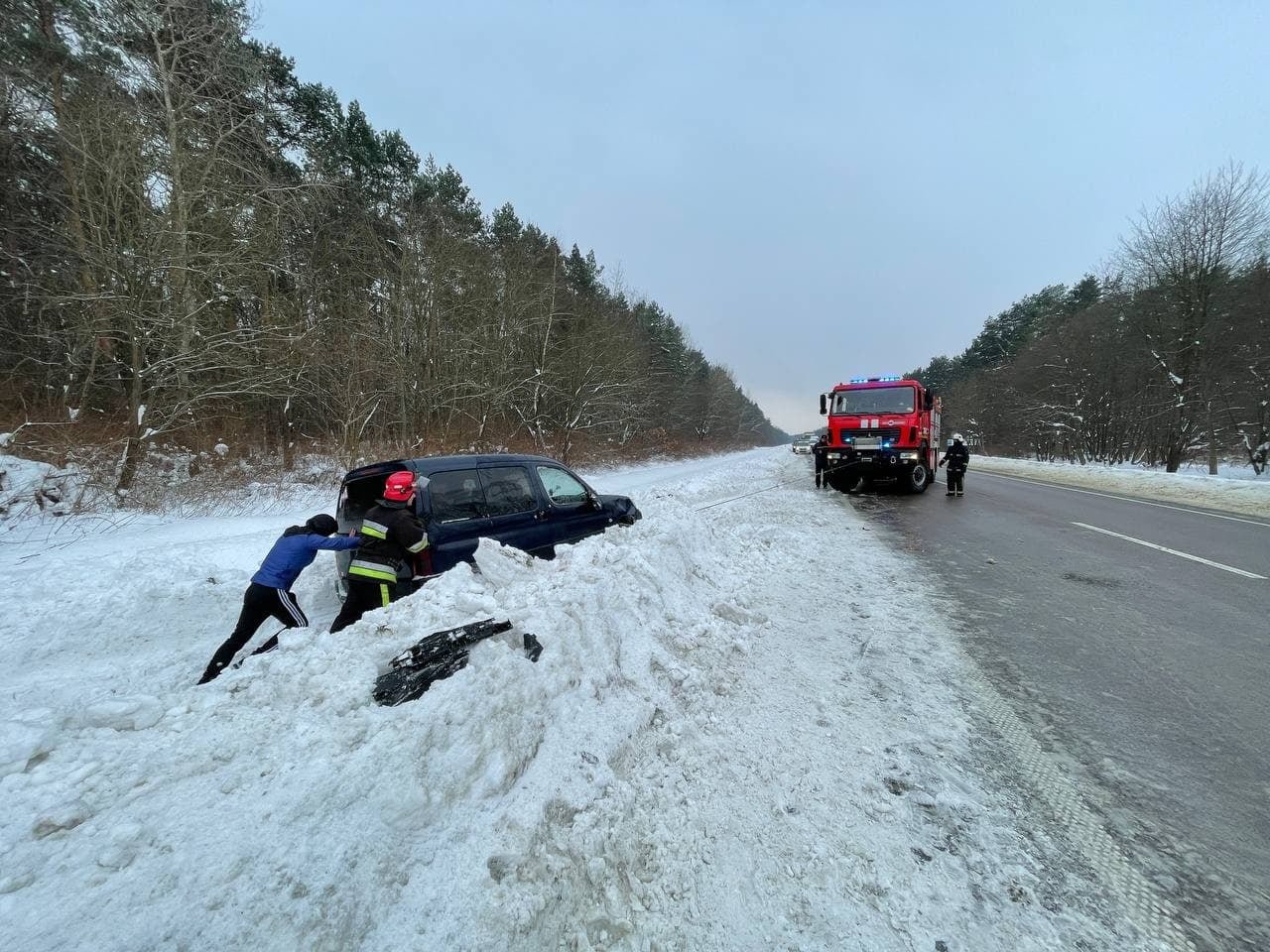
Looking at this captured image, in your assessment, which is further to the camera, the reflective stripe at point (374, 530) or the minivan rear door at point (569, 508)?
the minivan rear door at point (569, 508)

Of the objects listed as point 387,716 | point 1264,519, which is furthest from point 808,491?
point 387,716

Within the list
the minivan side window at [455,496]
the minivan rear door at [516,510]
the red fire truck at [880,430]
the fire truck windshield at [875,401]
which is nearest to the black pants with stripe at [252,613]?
the minivan side window at [455,496]

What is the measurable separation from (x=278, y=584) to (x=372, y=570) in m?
0.81

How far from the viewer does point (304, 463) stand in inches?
626

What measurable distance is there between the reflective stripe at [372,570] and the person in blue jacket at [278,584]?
0.24m

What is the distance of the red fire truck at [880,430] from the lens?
13.1 metres

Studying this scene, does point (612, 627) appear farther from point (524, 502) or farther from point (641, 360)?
point (641, 360)

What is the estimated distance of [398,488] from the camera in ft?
12.8

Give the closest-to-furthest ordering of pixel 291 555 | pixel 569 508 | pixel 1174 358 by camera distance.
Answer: pixel 291 555
pixel 569 508
pixel 1174 358

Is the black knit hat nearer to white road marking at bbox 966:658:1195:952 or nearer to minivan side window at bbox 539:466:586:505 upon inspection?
minivan side window at bbox 539:466:586:505

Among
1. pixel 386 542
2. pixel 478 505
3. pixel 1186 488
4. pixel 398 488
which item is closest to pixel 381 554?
pixel 386 542

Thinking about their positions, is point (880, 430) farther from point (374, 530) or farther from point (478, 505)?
point (374, 530)

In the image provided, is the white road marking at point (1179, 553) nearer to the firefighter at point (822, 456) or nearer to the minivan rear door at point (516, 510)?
the firefighter at point (822, 456)

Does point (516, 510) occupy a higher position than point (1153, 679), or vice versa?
point (516, 510)
